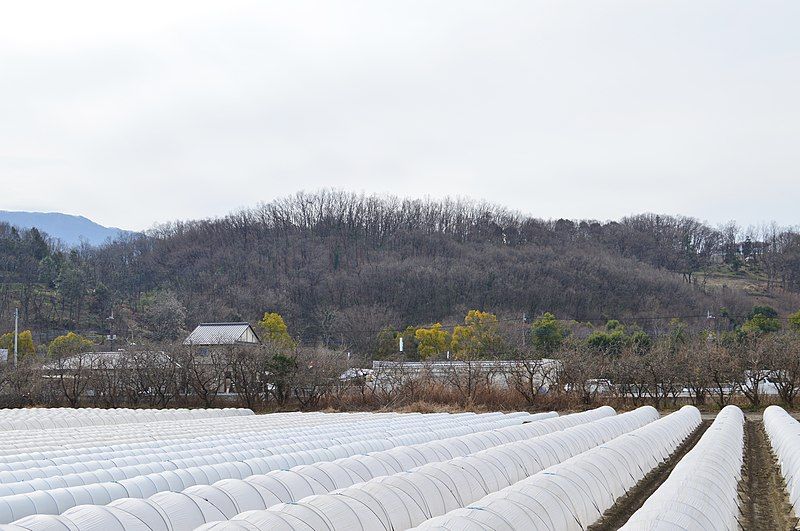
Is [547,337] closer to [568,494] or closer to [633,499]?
[633,499]

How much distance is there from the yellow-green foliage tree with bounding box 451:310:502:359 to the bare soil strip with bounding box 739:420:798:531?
25.8m

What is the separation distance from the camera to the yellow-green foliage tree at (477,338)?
48.9 metres

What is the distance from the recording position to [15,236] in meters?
77.2

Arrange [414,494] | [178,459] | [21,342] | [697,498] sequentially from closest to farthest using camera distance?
[697,498] → [414,494] → [178,459] → [21,342]

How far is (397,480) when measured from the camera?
34.3ft

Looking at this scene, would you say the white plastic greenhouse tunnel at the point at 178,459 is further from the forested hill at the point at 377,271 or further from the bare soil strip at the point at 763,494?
the forested hill at the point at 377,271

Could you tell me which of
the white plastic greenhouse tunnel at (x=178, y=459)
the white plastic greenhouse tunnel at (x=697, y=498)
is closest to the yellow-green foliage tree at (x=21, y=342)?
the white plastic greenhouse tunnel at (x=178, y=459)

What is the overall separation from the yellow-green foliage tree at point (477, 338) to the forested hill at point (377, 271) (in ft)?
26.3

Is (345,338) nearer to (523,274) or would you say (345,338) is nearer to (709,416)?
(523,274)

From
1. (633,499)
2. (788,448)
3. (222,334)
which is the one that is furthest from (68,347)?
(788,448)

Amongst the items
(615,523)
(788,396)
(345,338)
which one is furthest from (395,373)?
(615,523)

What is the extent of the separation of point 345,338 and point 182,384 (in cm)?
2075

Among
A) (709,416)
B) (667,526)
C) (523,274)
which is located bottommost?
(709,416)

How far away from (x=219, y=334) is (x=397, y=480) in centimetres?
3868
